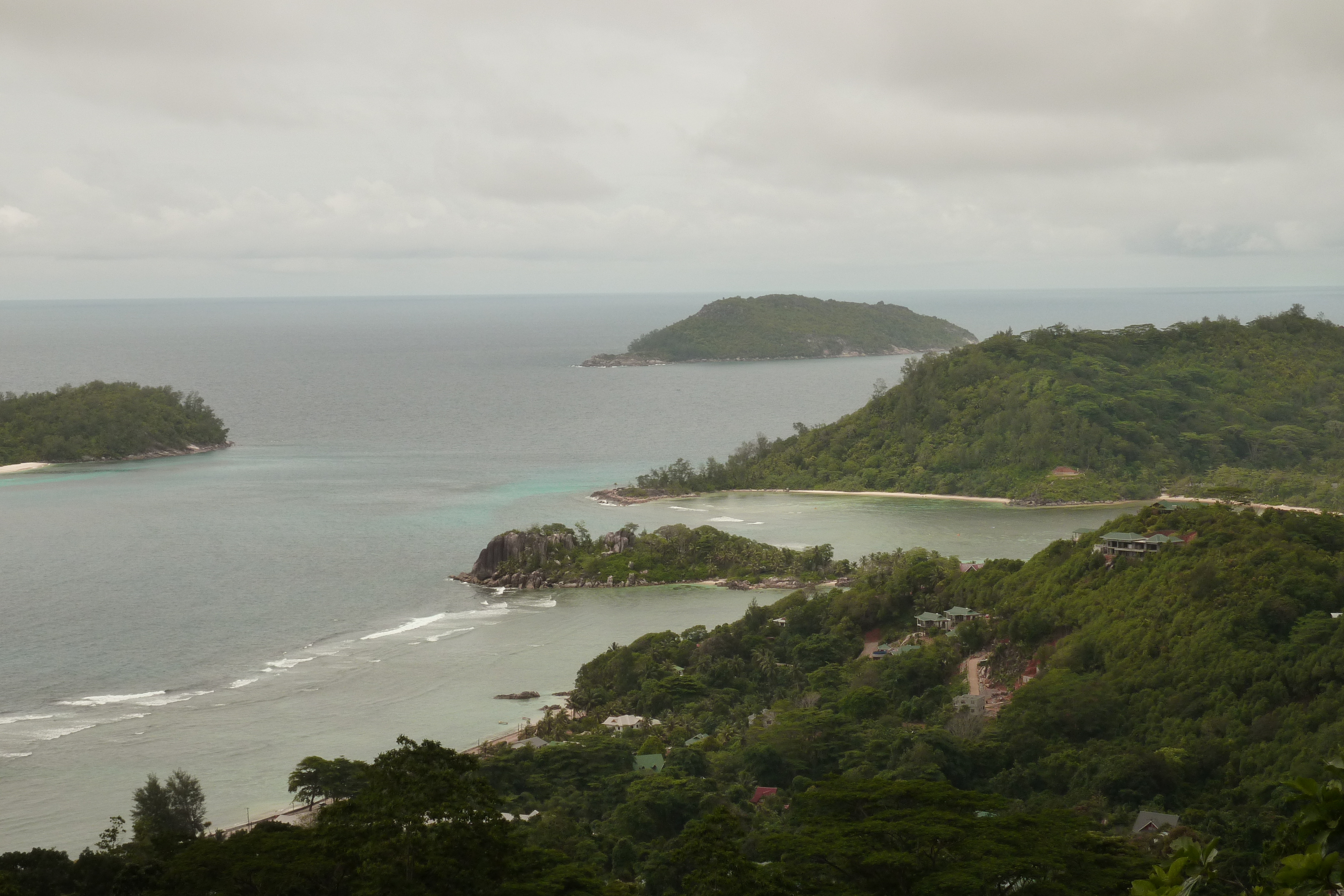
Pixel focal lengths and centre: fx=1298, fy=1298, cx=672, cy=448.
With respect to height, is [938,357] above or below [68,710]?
above

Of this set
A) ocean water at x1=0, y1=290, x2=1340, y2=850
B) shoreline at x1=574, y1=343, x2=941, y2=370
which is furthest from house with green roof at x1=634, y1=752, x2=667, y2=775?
shoreline at x1=574, y1=343, x2=941, y2=370

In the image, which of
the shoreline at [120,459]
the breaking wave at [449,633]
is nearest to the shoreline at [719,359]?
the shoreline at [120,459]

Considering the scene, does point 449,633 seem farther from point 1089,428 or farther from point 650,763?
point 1089,428

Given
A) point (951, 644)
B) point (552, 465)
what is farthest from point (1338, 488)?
point (552, 465)

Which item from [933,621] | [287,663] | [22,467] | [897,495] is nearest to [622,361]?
[22,467]

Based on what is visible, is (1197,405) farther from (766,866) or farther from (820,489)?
(766,866)

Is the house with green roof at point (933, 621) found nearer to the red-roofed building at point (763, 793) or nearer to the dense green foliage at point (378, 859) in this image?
the red-roofed building at point (763, 793)
